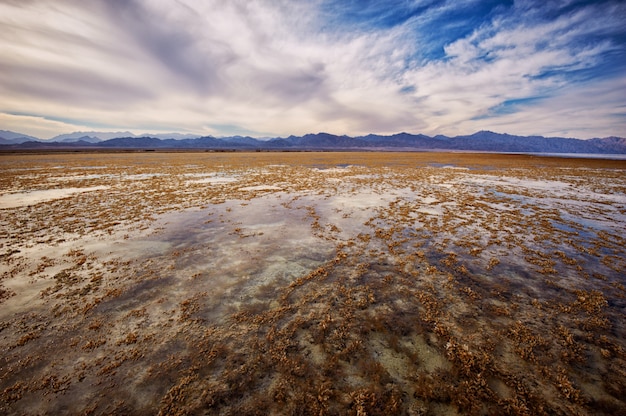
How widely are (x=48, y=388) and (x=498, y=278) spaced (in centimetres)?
1047

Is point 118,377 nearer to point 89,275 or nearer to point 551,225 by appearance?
point 89,275

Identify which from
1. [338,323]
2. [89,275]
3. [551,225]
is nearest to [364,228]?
[338,323]

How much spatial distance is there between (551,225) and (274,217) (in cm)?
1416

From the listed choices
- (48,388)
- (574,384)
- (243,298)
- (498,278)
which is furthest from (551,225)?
(48,388)

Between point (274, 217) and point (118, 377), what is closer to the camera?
point (118, 377)

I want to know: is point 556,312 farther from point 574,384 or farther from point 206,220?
point 206,220

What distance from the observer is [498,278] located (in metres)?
7.38

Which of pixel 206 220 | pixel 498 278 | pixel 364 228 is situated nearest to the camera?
pixel 498 278

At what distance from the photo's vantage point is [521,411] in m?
3.58

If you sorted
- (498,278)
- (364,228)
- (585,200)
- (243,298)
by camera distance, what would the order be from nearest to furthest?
(243,298), (498,278), (364,228), (585,200)

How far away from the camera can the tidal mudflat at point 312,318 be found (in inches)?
153

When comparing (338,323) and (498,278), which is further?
(498,278)

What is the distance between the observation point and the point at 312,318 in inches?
223

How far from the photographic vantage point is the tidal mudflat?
12.7ft
